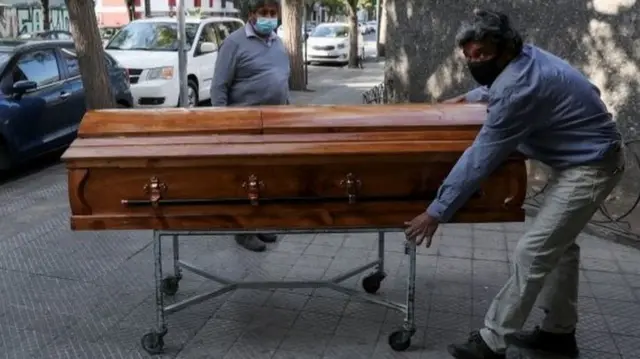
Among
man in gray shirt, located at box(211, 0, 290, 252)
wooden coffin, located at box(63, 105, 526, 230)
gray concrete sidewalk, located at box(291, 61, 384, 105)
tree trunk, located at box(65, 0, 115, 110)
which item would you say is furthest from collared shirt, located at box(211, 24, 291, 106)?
gray concrete sidewalk, located at box(291, 61, 384, 105)

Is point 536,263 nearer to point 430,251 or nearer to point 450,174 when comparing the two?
point 450,174

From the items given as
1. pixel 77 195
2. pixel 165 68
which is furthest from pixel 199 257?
pixel 165 68

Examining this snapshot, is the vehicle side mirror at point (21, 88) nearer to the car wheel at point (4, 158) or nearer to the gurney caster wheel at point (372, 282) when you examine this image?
the car wheel at point (4, 158)

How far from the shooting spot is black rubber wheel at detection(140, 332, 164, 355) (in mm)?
3676

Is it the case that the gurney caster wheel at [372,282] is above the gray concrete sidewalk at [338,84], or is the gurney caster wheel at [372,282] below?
above

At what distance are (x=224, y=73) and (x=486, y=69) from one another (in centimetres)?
234

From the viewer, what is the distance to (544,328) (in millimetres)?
3709

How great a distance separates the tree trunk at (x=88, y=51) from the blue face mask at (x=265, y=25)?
13.7 feet

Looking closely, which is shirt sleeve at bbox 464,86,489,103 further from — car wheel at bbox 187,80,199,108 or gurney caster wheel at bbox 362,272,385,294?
car wheel at bbox 187,80,199,108

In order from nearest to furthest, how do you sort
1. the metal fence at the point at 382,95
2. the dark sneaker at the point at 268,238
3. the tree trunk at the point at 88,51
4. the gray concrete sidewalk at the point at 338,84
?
the dark sneaker at the point at 268,238
the tree trunk at the point at 88,51
the metal fence at the point at 382,95
the gray concrete sidewalk at the point at 338,84

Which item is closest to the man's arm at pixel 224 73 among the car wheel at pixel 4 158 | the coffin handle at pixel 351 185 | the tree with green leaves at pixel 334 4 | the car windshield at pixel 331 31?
the coffin handle at pixel 351 185

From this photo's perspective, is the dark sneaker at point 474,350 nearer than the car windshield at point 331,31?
Yes

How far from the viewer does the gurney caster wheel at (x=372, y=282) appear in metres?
4.49

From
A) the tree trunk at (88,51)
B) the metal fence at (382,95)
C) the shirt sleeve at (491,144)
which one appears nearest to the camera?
the shirt sleeve at (491,144)
